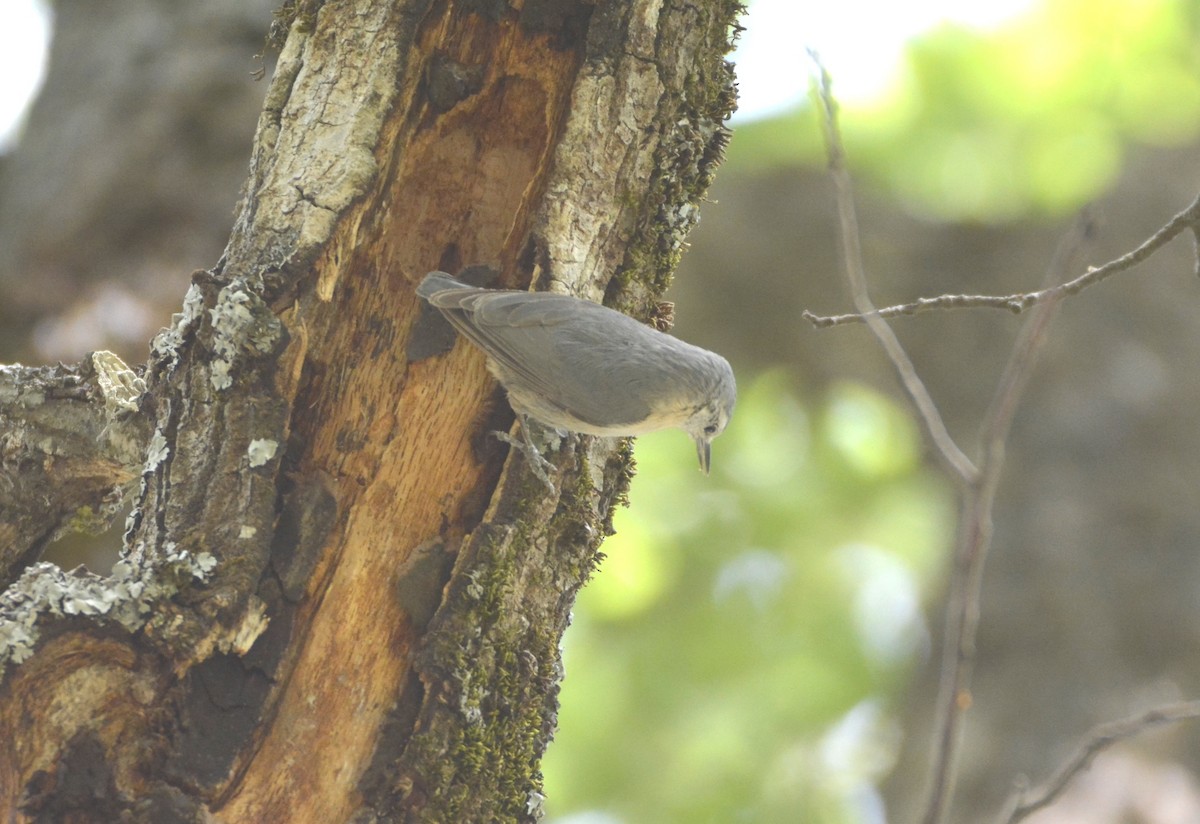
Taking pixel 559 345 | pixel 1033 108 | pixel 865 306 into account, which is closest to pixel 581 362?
pixel 559 345

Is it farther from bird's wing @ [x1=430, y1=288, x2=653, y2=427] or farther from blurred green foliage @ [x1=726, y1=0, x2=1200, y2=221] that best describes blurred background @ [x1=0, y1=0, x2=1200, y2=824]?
bird's wing @ [x1=430, y1=288, x2=653, y2=427]

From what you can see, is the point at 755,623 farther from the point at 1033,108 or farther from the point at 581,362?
the point at 581,362

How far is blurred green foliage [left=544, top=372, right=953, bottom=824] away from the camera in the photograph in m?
6.29

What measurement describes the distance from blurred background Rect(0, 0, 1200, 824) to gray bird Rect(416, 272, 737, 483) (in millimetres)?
1700

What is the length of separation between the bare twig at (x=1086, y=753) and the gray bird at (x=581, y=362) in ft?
3.39

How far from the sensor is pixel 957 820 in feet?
13.9

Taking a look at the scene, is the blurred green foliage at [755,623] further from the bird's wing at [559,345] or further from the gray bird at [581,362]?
the bird's wing at [559,345]

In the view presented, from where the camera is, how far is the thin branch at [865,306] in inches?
54.2

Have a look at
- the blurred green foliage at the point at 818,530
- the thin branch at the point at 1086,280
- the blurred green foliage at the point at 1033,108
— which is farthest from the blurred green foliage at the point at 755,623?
the thin branch at the point at 1086,280

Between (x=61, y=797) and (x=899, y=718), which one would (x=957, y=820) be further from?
(x=61, y=797)

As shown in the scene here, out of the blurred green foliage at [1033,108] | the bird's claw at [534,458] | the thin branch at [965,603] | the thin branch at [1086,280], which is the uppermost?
the blurred green foliage at [1033,108]

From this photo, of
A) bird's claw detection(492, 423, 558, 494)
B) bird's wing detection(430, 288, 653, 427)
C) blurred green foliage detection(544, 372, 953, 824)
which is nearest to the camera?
bird's claw detection(492, 423, 558, 494)

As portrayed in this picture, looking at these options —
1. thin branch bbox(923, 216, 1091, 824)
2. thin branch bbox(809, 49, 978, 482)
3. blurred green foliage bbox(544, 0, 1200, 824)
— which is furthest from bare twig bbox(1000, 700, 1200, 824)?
blurred green foliage bbox(544, 0, 1200, 824)

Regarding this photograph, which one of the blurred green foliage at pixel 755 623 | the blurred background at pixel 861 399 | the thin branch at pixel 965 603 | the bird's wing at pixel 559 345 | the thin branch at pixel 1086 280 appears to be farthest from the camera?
the blurred green foliage at pixel 755 623
